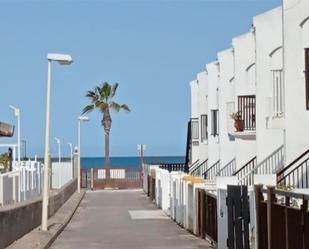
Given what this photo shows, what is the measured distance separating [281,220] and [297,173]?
34.9 feet

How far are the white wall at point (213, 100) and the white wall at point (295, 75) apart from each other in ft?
60.0

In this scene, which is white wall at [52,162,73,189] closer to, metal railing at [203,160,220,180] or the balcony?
metal railing at [203,160,220,180]

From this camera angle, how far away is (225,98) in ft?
134

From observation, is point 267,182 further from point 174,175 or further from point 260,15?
point 174,175

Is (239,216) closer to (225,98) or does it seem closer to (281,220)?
(281,220)

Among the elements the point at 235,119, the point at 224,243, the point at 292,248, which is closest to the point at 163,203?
the point at 235,119

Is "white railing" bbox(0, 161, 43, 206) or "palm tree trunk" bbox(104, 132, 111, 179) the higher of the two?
"palm tree trunk" bbox(104, 132, 111, 179)

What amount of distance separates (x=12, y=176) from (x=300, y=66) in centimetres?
1317

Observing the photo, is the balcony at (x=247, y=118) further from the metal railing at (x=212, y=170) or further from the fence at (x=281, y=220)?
the fence at (x=281, y=220)

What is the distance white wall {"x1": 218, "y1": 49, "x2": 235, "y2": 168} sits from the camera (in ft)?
131

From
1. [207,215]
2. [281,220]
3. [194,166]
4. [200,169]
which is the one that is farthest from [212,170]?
[281,220]

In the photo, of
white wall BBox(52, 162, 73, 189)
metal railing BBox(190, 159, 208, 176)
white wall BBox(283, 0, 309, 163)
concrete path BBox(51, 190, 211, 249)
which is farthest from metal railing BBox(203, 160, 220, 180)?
white wall BBox(283, 0, 309, 163)

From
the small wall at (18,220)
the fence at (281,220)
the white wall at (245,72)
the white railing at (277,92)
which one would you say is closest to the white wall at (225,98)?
the white wall at (245,72)

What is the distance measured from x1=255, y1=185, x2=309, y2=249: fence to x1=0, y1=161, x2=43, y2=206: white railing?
1565cm
